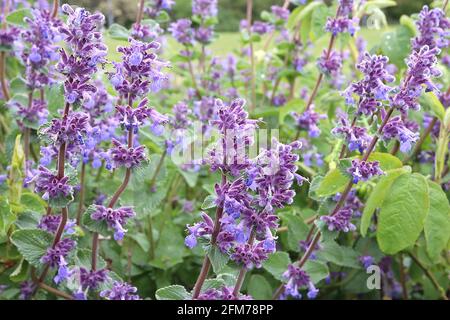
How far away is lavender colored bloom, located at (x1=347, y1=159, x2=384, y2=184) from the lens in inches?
72.3

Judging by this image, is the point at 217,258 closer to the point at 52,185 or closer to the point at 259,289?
the point at 52,185

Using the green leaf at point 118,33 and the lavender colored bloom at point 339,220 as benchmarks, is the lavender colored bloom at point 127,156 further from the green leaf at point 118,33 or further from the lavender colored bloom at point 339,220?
the green leaf at point 118,33

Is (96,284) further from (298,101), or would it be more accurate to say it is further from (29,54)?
(298,101)

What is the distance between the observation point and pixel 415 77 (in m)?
1.81

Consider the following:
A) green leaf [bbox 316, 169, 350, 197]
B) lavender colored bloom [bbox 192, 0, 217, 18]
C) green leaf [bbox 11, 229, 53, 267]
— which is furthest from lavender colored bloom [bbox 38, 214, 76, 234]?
lavender colored bloom [bbox 192, 0, 217, 18]

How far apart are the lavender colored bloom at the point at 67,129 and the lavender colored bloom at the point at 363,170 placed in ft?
2.58

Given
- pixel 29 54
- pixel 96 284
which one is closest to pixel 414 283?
pixel 96 284

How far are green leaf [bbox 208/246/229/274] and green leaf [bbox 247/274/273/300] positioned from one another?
835 mm

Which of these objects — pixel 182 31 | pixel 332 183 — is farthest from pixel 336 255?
pixel 182 31

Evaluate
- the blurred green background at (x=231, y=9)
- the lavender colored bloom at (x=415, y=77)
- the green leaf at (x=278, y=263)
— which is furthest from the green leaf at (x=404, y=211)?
the blurred green background at (x=231, y=9)

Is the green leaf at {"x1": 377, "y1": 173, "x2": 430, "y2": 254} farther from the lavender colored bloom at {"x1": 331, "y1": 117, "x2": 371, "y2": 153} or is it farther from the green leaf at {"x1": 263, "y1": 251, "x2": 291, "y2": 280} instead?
the green leaf at {"x1": 263, "y1": 251, "x2": 291, "y2": 280}

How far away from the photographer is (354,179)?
184 cm

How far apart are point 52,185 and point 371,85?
974mm

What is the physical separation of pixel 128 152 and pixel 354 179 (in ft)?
2.19
